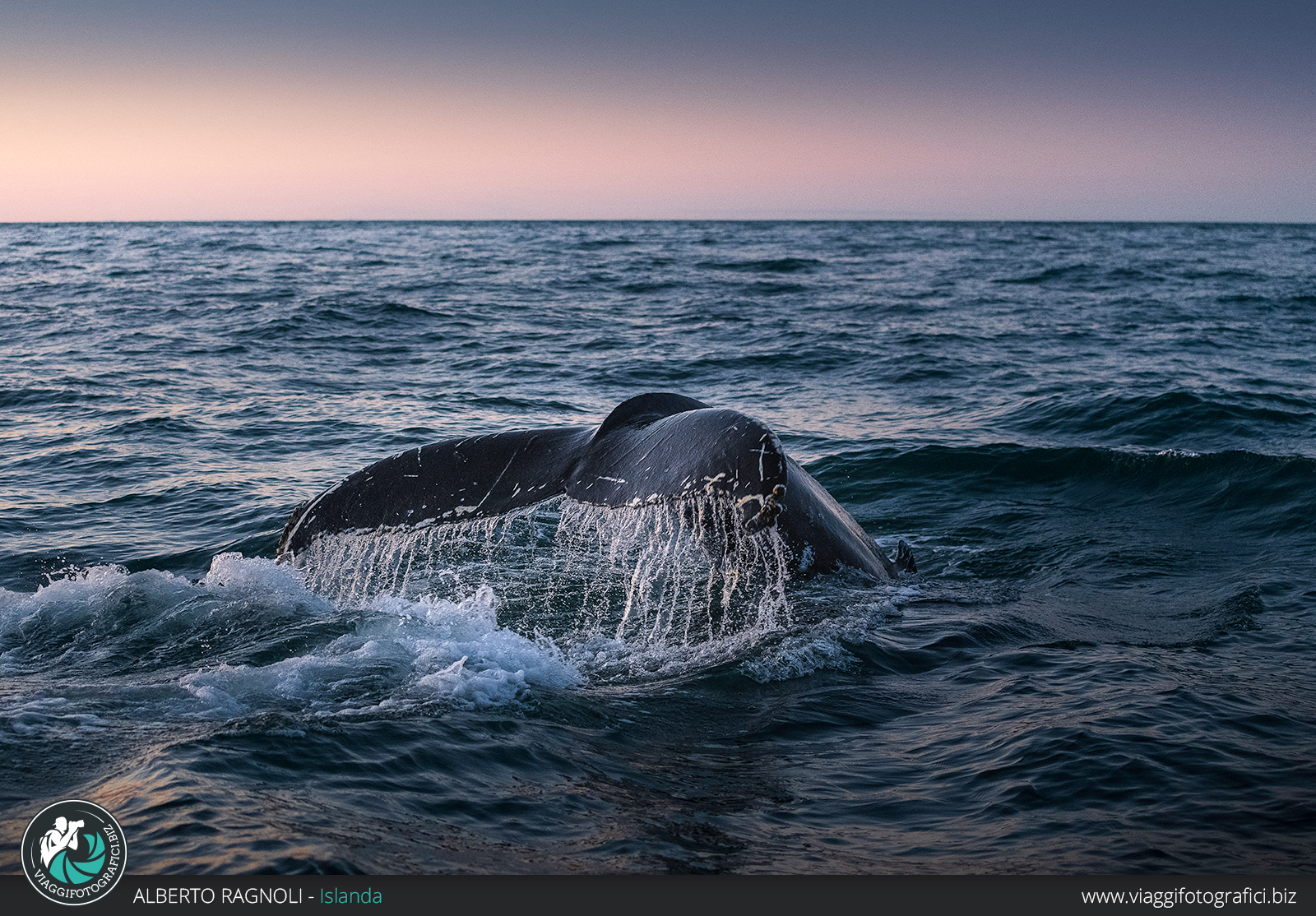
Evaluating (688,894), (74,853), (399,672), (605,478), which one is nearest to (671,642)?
(399,672)

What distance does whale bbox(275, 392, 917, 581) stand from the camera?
3.67 metres

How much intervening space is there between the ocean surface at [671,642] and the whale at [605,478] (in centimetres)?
19

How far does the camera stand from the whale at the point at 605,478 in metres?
3.67

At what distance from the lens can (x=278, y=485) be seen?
1059 cm

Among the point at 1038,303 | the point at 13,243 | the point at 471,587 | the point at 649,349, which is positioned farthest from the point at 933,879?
the point at 13,243

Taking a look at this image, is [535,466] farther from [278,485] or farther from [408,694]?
[278,485]

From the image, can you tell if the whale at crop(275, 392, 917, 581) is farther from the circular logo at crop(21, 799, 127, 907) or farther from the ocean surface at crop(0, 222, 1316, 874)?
the circular logo at crop(21, 799, 127, 907)

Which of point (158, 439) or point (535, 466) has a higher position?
point (535, 466)

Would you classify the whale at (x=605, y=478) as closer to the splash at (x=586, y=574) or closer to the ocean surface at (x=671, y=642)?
the splash at (x=586, y=574)

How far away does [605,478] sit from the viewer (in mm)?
4305

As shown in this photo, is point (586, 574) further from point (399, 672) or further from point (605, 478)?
point (605, 478)

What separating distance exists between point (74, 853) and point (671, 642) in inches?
138

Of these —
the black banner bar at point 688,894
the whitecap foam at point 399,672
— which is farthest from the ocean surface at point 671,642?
the black banner bar at point 688,894

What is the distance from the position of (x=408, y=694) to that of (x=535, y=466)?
1368 mm
